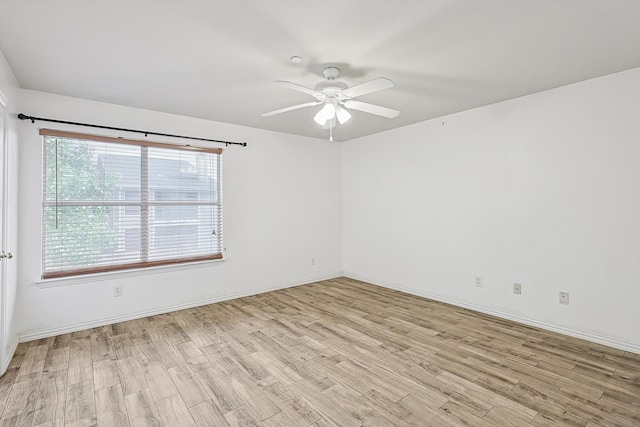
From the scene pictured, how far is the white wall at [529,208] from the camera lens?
280 centimetres

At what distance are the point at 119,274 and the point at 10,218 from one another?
1126 mm

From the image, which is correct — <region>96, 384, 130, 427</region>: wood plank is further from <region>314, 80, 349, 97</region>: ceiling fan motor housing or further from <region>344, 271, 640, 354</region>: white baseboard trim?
<region>344, 271, 640, 354</region>: white baseboard trim

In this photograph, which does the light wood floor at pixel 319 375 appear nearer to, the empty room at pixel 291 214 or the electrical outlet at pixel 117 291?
the empty room at pixel 291 214

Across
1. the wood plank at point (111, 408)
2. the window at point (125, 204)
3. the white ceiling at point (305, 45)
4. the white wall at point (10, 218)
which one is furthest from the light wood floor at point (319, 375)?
the white ceiling at point (305, 45)

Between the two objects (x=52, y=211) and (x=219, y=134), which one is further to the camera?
(x=219, y=134)

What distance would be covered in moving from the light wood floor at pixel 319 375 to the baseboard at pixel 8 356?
→ 0.06 metres

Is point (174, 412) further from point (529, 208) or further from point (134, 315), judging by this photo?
point (529, 208)

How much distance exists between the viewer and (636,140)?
271cm

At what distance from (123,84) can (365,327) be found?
339 centimetres

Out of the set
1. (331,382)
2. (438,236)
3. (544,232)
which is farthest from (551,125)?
(331,382)

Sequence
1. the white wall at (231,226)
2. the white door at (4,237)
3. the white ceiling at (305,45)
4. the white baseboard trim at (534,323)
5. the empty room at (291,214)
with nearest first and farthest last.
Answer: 1. the white ceiling at (305,45)
2. the empty room at (291,214)
3. the white door at (4,237)
4. the white baseboard trim at (534,323)
5. the white wall at (231,226)

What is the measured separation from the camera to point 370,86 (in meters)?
2.32

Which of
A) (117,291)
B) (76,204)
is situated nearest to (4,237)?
(76,204)

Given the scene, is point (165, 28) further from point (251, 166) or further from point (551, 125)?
point (551, 125)
